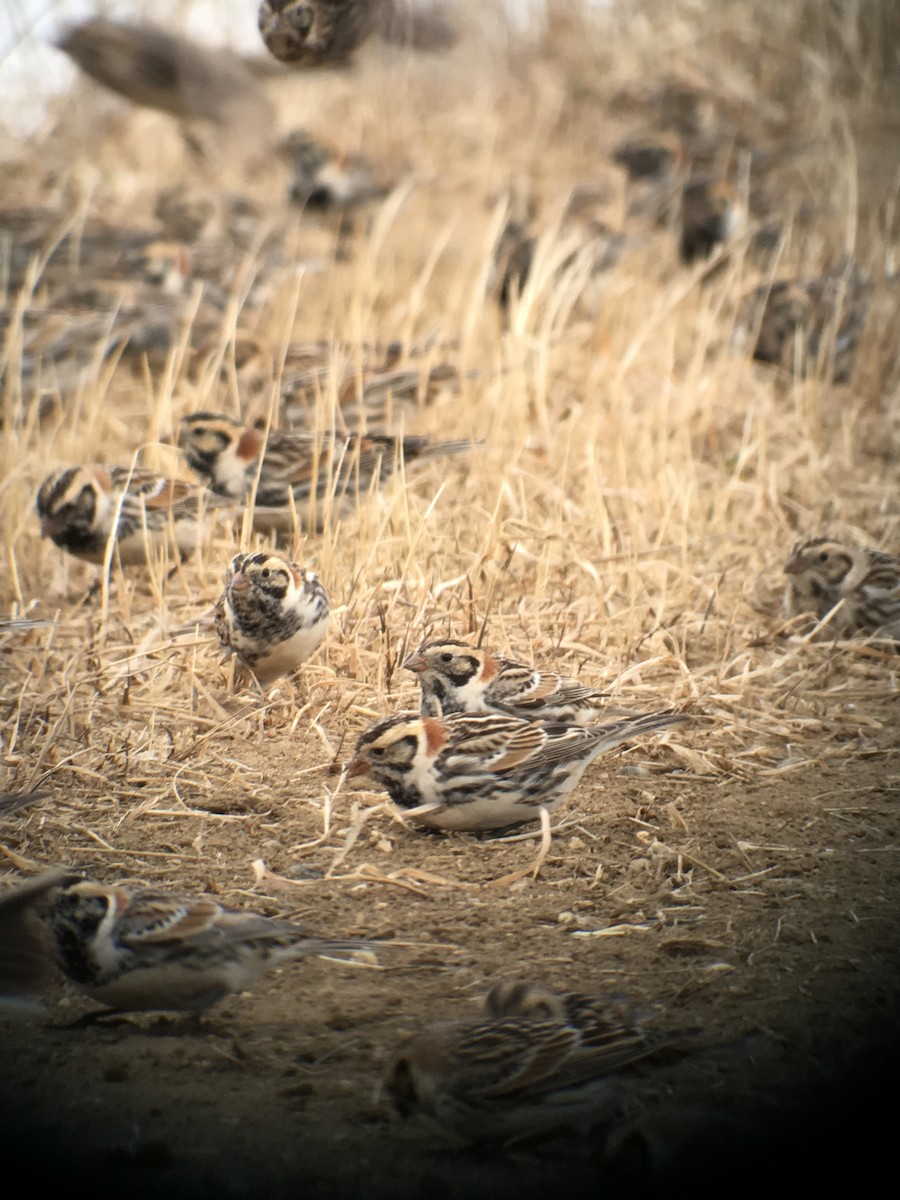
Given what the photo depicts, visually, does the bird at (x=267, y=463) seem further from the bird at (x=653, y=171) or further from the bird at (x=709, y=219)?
the bird at (x=653, y=171)

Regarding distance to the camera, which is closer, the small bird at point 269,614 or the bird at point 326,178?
the small bird at point 269,614

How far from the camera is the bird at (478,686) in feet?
14.5

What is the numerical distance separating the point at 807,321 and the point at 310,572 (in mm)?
5066

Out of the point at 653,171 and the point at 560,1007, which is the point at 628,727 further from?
the point at 653,171

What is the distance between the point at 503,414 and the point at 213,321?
8.65ft

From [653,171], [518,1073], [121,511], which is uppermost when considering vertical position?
[518,1073]

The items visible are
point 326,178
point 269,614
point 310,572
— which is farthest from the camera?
point 326,178

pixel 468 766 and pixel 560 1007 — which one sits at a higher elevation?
pixel 560 1007

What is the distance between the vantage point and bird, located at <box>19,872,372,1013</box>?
10.0 ft

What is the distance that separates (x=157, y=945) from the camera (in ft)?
10.1

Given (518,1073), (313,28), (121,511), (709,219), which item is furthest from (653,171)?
(518,1073)

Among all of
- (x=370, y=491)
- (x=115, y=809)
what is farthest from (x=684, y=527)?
(x=115, y=809)

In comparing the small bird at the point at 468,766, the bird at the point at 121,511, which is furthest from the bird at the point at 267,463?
the small bird at the point at 468,766

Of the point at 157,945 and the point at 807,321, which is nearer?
the point at 157,945
